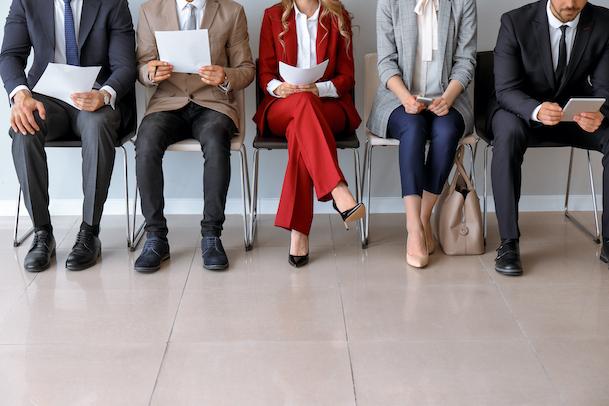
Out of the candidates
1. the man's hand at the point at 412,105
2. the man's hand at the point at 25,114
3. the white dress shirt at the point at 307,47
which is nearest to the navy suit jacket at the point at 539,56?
the man's hand at the point at 412,105

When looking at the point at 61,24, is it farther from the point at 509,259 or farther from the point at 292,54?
the point at 509,259

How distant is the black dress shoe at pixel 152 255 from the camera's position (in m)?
3.40

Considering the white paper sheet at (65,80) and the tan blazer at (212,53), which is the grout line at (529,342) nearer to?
the tan blazer at (212,53)

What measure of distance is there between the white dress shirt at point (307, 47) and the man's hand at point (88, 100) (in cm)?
76

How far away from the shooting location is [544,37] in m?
3.51

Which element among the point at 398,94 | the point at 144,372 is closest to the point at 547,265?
the point at 398,94

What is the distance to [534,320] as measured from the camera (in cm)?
290

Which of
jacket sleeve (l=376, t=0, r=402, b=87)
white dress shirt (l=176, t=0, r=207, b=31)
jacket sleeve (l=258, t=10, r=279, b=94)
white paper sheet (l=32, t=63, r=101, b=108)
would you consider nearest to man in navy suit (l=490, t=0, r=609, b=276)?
jacket sleeve (l=376, t=0, r=402, b=87)

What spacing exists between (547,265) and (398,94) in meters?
0.99

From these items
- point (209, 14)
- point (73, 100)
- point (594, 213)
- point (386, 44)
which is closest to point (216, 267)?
point (73, 100)

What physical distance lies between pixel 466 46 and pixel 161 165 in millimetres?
1468

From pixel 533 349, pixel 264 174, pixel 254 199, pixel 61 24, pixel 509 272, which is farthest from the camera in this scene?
pixel 264 174

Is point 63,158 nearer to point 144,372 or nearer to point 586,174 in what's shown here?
point 144,372

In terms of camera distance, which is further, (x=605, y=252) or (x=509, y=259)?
(x=605, y=252)
